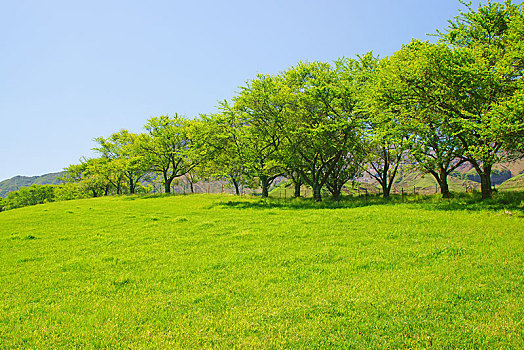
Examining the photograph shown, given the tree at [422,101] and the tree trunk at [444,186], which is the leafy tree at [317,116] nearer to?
the tree at [422,101]

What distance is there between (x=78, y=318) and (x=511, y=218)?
24.2m

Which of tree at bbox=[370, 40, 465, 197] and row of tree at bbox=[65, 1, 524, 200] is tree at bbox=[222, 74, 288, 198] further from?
tree at bbox=[370, 40, 465, 197]

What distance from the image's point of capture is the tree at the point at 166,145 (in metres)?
61.6

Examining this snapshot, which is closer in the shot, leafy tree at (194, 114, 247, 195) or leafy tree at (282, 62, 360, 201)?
leafy tree at (282, 62, 360, 201)

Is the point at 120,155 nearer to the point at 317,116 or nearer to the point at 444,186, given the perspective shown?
the point at 317,116

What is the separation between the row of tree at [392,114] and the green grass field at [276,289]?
429 inches

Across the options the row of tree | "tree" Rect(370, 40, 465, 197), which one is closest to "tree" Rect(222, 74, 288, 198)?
the row of tree

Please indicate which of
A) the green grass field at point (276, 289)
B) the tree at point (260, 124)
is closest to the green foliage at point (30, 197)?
the tree at point (260, 124)

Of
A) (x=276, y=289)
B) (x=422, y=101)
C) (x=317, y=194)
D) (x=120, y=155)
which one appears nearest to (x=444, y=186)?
(x=422, y=101)

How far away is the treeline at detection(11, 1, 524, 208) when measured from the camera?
23484 mm

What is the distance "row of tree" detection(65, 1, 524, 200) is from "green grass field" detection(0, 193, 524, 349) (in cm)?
1089

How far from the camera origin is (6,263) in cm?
1384

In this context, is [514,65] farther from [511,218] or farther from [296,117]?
[296,117]

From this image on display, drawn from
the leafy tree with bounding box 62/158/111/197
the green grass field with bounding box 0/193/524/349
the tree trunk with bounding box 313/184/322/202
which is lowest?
the green grass field with bounding box 0/193/524/349
